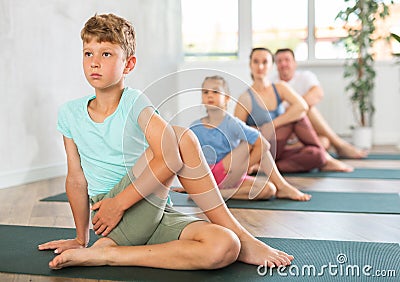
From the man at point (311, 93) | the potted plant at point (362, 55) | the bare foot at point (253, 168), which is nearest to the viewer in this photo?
the bare foot at point (253, 168)

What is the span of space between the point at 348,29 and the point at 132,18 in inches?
84.4

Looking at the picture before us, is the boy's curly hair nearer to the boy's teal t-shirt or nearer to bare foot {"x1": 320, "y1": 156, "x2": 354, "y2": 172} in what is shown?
the boy's teal t-shirt

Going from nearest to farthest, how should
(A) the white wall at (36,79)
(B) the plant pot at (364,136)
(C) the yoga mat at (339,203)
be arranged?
1. (C) the yoga mat at (339,203)
2. (A) the white wall at (36,79)
3. (B) the plant pot at (364,136)

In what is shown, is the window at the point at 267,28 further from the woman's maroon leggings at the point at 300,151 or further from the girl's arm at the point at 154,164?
the girl's arm at the point at 154,164

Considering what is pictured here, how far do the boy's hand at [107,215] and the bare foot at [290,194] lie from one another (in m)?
1.34

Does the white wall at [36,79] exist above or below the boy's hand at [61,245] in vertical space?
above

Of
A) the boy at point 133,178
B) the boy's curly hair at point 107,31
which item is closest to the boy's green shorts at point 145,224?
the boy at point 133,178

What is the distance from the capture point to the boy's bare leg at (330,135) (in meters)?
4.66

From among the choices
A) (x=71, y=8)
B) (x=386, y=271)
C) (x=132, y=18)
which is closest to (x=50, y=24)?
(x=71, y=8)

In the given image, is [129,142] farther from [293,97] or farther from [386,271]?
[293,97]

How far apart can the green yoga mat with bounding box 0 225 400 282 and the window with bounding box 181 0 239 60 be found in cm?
471

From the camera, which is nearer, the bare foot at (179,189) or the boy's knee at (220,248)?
the boy's knee at (220,248)

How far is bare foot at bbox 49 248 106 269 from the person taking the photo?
5.39ft

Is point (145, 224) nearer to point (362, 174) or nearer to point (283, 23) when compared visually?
point (362, 174)
